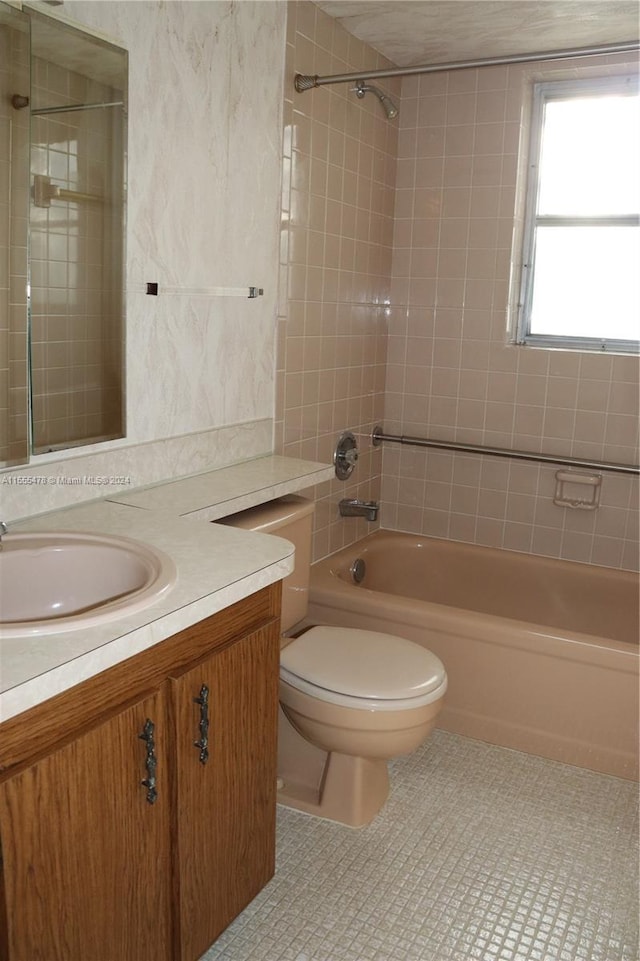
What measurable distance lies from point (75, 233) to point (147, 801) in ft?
3.77

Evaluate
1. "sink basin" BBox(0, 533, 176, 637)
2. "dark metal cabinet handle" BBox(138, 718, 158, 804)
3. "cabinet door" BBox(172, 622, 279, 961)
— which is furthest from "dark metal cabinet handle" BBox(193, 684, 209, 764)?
"sink basin" BBox(0, 533, 176, 637)

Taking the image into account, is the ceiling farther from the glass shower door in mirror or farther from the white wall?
the glass shower door in mirror

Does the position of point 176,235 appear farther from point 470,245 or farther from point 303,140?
point 470,245

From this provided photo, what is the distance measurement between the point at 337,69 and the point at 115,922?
2487mm

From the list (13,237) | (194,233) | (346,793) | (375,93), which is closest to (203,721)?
(346,793)

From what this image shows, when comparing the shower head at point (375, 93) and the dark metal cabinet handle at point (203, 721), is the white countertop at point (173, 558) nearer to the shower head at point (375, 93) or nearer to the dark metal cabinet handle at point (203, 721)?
the dark metal cabinet handle at point (203, 721)

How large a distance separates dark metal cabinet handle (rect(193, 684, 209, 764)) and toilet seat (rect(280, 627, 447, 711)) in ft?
1.96

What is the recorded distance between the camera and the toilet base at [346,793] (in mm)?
2150

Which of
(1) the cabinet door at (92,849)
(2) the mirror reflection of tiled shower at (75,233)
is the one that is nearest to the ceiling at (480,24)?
(2) the mirror reflection of tiled shower at (75,233)

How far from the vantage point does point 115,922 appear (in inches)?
51.5

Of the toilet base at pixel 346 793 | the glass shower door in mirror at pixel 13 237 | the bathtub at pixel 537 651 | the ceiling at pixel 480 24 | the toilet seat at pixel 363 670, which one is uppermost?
the ceiling at pixel 480 24

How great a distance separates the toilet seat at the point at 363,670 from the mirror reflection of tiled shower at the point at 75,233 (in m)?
0.75

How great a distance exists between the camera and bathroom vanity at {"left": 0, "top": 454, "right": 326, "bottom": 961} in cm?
113

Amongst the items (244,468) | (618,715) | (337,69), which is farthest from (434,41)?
(618,715)
